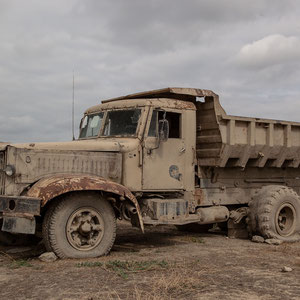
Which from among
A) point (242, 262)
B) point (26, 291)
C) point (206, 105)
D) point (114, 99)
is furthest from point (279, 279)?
point (114, 99)

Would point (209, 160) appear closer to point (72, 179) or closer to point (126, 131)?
point (126, 131)

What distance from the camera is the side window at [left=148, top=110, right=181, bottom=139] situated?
8.08m

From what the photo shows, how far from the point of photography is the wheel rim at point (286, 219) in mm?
9469

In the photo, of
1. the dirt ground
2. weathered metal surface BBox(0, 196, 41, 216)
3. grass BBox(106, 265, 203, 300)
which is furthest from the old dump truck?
grass BBox(106, 265, 203, 300)

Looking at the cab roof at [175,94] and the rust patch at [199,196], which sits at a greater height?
the cab roof at [175,94]

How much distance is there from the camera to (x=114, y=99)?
9.34 meters

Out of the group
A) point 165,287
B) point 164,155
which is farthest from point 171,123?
point 165,287

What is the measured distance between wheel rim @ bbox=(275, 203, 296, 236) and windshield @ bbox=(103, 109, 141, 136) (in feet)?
11.6

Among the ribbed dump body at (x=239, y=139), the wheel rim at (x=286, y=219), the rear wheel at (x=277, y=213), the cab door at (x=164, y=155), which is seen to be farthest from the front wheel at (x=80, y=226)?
the wheel rim at (x=286, y=219)

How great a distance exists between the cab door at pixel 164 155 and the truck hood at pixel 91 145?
31 centimetres

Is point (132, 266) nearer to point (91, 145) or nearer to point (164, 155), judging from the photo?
point (91, 145)

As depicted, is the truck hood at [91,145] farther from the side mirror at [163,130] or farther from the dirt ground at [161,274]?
the dirt ground at [161,274]

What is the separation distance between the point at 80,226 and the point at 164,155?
2.08m

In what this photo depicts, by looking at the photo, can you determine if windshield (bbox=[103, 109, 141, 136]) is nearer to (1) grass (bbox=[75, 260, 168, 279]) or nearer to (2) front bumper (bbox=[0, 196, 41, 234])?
(2) front bumper (bbox=[0, 196, 41, 234])
